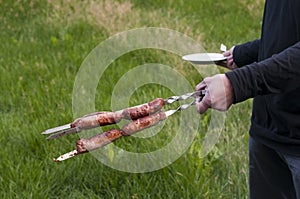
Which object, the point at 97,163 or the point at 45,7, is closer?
the point at 97,163

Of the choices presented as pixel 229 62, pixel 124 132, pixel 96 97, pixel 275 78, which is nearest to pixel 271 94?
pixel 275 78

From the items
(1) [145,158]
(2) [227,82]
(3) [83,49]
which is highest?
(2) [227,82]

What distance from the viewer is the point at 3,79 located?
3.84 meters

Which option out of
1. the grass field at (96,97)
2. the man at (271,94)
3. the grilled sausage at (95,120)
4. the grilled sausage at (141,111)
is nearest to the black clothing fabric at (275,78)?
the man at (271,94)

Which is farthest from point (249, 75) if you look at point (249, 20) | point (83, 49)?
point (249, 20)

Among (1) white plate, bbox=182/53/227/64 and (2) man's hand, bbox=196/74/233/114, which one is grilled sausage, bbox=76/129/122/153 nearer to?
(2) man's hand, bbox=196/74/233/114

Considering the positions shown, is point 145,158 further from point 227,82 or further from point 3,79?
point 3,79

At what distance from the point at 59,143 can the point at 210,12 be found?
11.3 ft

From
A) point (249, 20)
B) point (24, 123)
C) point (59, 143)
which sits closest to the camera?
point (59, 143)

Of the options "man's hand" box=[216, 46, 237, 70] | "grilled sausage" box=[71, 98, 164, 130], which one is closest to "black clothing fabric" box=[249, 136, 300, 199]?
"man's hand" box=[216, 46, 237, 70]

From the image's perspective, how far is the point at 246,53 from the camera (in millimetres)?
1978

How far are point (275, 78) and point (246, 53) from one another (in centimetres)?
55

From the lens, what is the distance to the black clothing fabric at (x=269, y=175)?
1.92 meters

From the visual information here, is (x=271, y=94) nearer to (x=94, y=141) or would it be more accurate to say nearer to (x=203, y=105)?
(x=203, y=105)
